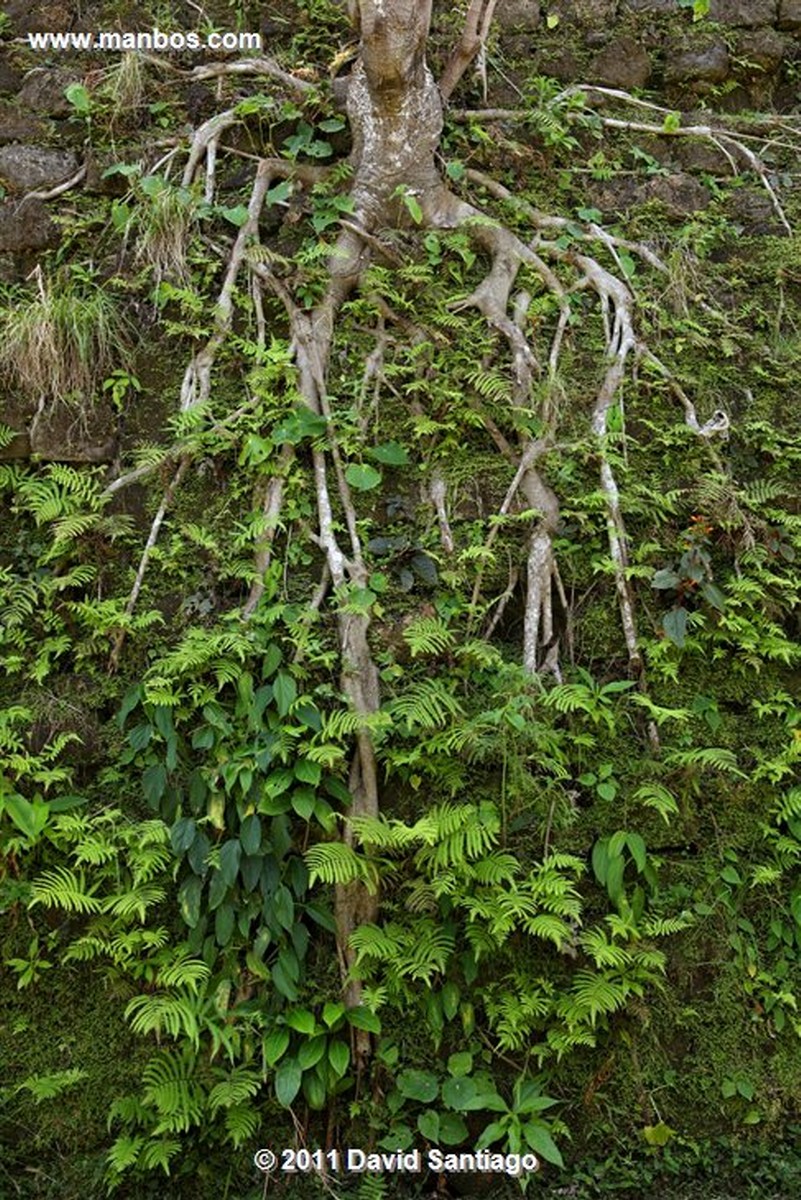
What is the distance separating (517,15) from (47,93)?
2327mm

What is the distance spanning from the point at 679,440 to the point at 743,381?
504mm

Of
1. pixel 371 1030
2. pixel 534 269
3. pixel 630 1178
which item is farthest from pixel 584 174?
pixel 630 1178

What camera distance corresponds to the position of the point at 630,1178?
11.1ft

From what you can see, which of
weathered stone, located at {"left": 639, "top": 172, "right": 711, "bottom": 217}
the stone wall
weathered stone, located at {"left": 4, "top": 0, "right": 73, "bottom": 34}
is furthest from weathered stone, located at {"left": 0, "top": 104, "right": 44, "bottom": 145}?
weathered stone, located at {"left": 639, "top": 172, "right": 711, "bottom": 217}

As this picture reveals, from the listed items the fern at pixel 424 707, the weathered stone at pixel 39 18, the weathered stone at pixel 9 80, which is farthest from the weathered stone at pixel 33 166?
the fern at pixel 424 707

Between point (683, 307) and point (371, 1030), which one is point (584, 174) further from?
point (371, 1030)

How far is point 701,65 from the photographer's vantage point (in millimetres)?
4762

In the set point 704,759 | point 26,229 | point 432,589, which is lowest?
point 704,759

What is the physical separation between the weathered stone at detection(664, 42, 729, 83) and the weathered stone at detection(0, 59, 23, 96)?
3.16m

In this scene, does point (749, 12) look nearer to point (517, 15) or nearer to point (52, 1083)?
point (517, 15)

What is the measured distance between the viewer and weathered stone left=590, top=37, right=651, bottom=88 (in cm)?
473

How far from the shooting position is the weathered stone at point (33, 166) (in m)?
4.30

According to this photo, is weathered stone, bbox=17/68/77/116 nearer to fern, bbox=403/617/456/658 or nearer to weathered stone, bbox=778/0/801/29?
fern, bbox=403/617/456/658

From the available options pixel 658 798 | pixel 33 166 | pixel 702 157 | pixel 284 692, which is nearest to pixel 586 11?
pixel 702 157
